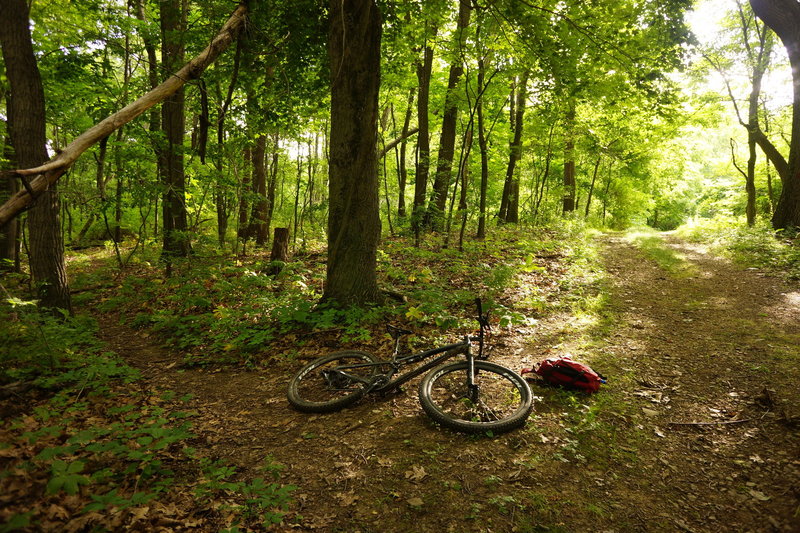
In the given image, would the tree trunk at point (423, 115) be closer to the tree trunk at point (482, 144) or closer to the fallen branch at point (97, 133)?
the tree trunk at point (482, 144)

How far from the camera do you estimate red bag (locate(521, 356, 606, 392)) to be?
4508mm

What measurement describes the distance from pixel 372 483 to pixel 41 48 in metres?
13.2

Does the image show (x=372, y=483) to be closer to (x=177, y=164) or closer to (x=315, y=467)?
(x=315, y=467)

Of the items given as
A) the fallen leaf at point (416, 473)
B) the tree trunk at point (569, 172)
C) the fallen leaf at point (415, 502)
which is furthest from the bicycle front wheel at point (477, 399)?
the tree trunk at point (569, 172)

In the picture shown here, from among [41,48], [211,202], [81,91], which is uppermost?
[41,48]

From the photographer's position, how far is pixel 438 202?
1442 cm

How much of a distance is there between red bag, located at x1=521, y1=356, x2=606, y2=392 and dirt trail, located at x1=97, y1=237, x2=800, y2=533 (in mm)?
157

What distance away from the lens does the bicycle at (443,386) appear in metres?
3.88

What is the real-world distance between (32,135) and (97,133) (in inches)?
191

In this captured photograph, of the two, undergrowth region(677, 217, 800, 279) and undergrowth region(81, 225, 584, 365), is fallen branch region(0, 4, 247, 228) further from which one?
undergrowth region(677, 217, 800, 279)

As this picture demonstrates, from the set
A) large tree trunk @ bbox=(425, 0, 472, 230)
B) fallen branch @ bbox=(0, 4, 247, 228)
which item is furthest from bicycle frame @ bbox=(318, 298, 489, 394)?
large tree trunk @ bbox=(425, 0, 472, 230)

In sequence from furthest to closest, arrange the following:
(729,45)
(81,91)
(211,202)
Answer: (729,45)
(211,202)
(81,91)

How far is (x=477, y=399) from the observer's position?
4035mm

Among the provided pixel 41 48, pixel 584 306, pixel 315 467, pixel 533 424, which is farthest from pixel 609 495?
pixel 41 48
